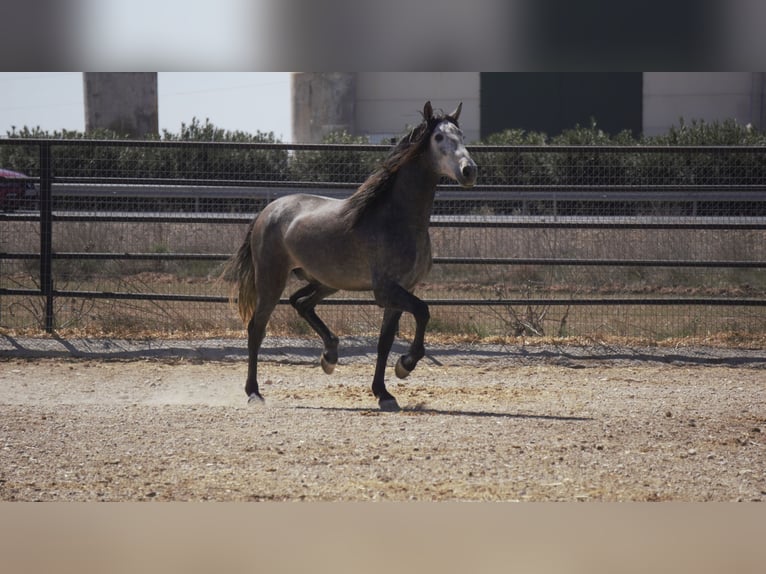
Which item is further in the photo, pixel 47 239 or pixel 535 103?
pixel 535 103

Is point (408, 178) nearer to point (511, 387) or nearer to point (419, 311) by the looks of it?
point (419, 311)

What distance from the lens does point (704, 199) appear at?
30.8 ft

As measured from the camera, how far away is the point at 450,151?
5.65 meters

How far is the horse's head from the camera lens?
5422 millimetres

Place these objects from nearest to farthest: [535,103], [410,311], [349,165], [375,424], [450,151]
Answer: [375,424], [450,151], [410,311], [349,165], [535,103]

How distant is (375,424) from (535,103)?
21.8m

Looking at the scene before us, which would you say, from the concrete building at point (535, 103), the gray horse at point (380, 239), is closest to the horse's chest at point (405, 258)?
the gray horse at point (380, 239)

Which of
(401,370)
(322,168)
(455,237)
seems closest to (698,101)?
(455,237)

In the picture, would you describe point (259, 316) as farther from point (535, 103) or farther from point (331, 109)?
point (535, 103)

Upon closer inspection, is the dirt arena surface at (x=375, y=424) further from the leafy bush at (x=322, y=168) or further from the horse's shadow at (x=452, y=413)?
the leafy bush at (x=322, y=168)

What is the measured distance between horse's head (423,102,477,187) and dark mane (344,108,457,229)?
0.08 meters

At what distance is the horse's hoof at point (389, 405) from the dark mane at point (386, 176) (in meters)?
1.14
